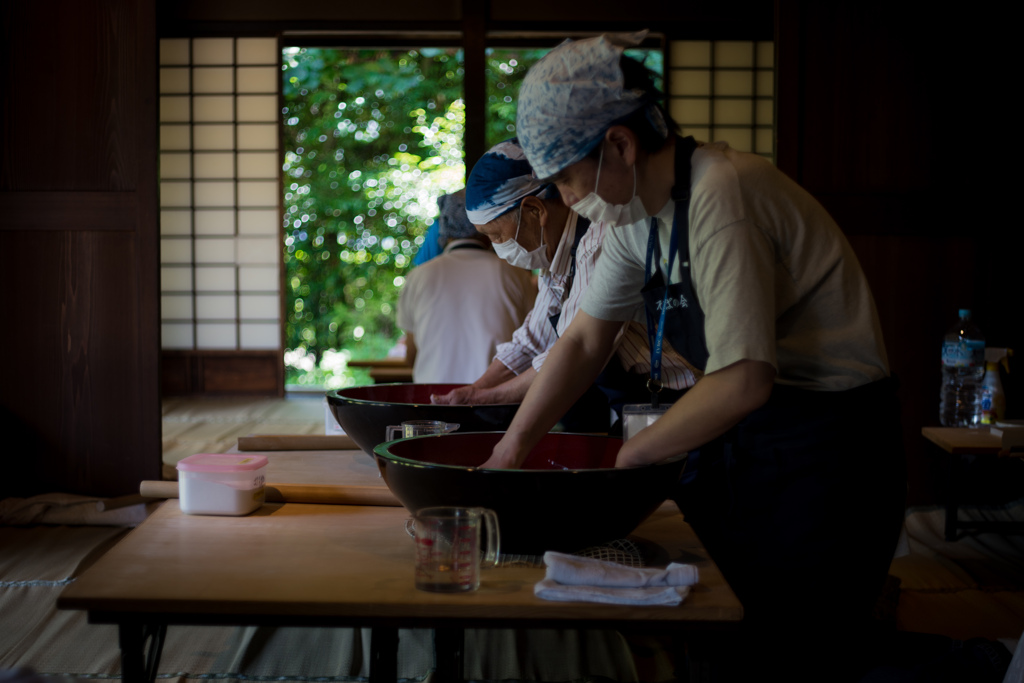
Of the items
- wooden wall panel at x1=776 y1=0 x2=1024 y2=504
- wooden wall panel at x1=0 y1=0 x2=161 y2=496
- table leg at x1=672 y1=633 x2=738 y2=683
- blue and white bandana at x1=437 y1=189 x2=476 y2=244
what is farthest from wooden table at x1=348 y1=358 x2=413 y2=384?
table leg at x1=672 y1=633 x2=738 y2=683

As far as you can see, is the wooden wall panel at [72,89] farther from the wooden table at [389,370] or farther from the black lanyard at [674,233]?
the black lanyard at [674,233]

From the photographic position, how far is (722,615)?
81cm

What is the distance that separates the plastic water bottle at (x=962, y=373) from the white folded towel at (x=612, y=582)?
2613mm

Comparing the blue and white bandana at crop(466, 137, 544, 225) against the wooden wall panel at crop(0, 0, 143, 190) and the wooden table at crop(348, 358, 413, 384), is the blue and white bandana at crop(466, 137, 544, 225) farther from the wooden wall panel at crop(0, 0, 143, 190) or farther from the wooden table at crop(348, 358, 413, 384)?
the wooden table at crop(348, 358, 413, 384)

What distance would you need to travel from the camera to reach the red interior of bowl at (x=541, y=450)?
4.00 ft

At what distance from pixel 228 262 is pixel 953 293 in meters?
4.64

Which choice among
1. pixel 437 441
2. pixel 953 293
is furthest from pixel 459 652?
pixel 953 293

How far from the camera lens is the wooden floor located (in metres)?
4.36

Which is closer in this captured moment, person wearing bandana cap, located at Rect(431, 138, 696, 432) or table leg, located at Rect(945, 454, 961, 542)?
person wearing bandana cap, located at Rect(431, 138, 696, 432)

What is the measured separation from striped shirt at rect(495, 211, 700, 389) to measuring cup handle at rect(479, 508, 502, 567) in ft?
1.43

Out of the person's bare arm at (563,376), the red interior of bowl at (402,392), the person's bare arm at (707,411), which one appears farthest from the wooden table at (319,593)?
the red interior of bowl at (402,392)

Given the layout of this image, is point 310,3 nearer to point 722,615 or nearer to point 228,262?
point 228,262

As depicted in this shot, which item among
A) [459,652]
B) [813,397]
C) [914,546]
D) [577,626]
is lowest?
[914,546]

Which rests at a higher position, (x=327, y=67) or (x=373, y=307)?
(x=327, y=67)
